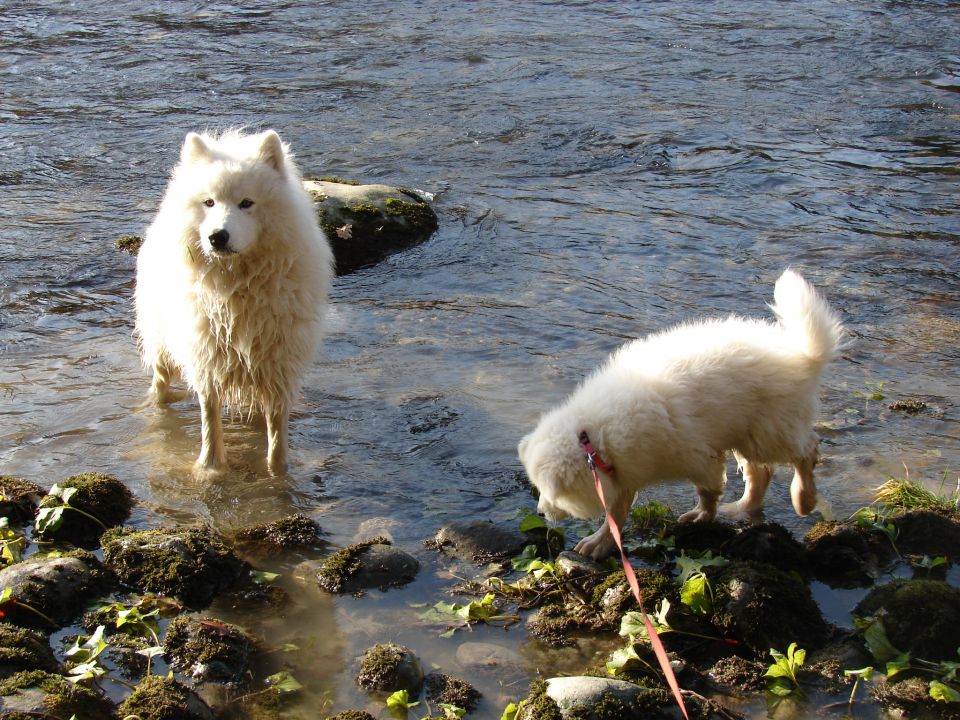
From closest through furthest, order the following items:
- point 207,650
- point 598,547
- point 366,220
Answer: point 207,650, point 598,547, point 366,220

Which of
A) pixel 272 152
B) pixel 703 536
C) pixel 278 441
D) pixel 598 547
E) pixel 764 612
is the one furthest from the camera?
pixel 278 441

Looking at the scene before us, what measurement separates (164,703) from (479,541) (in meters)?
1.83

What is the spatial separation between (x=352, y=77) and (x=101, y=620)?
448 inches

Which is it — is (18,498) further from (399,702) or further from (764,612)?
(764,612)

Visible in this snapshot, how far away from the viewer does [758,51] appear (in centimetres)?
1525

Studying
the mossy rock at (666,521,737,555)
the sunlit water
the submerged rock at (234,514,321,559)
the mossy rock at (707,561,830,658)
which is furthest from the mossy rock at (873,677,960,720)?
the submerged rock at (234,514,321,559)

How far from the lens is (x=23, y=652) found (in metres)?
3.73

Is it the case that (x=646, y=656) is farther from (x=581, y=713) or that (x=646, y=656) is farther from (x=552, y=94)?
(x=552, y=94)

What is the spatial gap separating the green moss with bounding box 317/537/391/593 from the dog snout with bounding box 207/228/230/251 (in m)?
1.72

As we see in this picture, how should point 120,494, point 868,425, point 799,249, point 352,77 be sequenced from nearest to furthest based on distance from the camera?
point 120,494 → point 868,425 → point 799,249 → point 352,77

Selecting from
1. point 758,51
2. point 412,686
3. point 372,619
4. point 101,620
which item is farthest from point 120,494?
point 758,51

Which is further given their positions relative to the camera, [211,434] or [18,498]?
[211,434]

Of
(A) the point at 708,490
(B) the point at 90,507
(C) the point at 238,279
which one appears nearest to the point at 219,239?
(C) the point at 238,279

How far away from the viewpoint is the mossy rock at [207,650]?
3.95m
